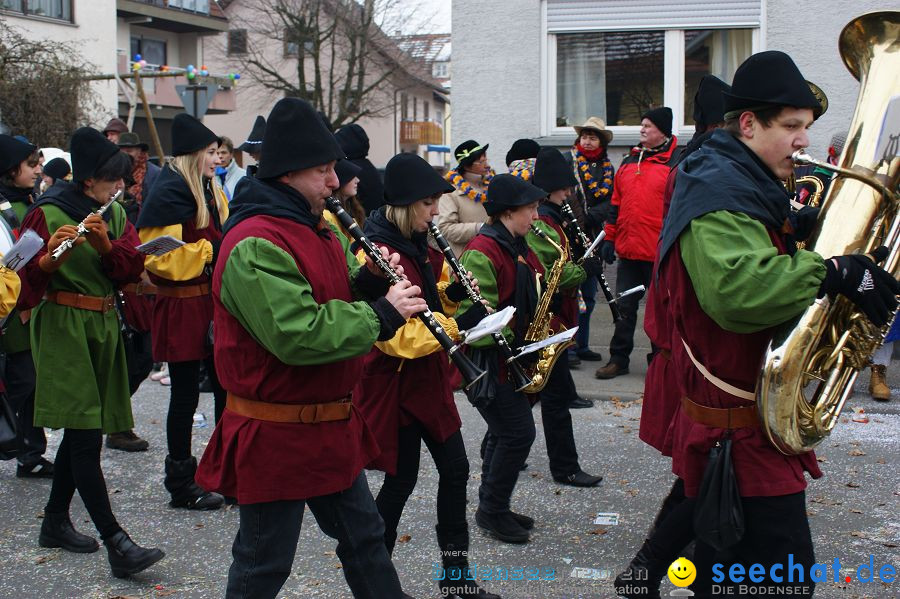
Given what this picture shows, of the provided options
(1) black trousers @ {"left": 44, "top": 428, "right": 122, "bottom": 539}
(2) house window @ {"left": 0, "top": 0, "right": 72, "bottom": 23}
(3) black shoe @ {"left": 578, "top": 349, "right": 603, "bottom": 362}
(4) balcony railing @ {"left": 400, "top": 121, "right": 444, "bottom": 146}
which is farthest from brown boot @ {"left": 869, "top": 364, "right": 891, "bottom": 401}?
(4) balcony railing @ {"left": 400, "top": 121, "right": 444, "bottom": 146}

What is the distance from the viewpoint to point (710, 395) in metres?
3.13

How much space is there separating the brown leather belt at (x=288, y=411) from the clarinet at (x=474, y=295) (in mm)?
1327

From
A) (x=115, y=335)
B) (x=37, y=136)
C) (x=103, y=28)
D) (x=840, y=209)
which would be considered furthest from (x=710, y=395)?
(x=103, y=28)

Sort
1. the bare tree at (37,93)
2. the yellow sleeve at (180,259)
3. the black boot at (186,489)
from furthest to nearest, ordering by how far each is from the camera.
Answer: the bare tree at (37,93) < the black boot at (186,489) < the yellow sleeve at (180,259)

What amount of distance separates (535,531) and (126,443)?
119 inches

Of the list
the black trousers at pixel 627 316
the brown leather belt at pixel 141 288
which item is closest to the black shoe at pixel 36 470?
the brown leather belt at pixel 141 288

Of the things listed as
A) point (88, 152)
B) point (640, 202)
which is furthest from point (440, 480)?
point (640, 202)

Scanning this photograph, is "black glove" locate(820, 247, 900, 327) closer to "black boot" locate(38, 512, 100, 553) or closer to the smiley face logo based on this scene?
the smiley face logo

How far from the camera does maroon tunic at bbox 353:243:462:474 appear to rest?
13.5ft

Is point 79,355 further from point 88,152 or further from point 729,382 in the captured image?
point 729,382

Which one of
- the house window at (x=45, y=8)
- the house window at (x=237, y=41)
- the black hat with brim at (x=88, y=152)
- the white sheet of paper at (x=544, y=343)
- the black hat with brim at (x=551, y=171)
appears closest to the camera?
the white sheet of paper at (x=544, y=343)

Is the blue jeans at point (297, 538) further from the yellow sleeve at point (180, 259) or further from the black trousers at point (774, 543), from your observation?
the yellow sleeve at point (180, 259)

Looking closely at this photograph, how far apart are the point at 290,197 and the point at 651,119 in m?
5.52

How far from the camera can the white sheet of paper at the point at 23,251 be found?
4.37 metres
